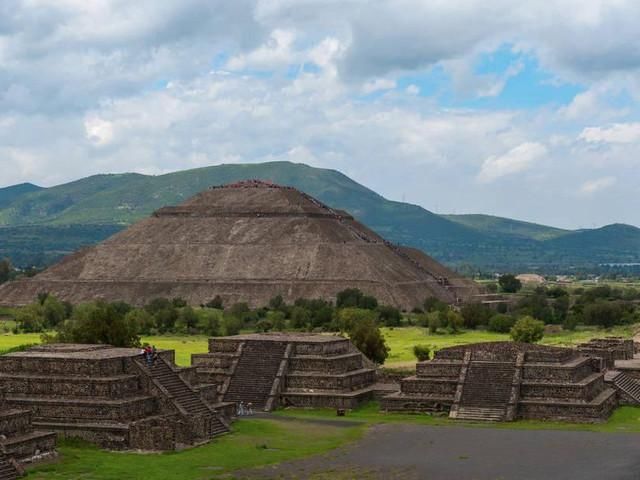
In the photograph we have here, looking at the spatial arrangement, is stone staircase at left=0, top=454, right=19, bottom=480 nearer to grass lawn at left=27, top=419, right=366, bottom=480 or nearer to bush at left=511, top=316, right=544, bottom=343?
grass lawn at left=27, top=419, right=366, bottom=480

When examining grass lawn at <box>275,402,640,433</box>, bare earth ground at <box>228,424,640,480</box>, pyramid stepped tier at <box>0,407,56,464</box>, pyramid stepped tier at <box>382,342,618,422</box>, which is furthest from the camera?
pyramid stepped tier at <box>382,342,618,422</box>

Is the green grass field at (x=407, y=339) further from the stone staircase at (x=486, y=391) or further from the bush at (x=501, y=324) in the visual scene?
the stone staircase at (x=486, y=391)

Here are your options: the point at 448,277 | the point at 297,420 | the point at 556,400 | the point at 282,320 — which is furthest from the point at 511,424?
the point at 448,277

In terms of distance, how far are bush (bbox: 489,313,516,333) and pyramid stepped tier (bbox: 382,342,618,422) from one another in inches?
1808

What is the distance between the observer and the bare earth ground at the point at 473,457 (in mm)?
38219

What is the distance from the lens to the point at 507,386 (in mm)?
53656

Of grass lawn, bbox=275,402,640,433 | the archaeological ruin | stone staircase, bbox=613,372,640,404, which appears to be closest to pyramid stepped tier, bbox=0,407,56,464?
grass lawn, bbox=275,402,640,433

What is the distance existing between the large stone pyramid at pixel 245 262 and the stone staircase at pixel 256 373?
266ft

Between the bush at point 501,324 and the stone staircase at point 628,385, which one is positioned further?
the bush at point 501,324

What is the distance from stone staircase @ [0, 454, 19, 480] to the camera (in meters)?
36.3

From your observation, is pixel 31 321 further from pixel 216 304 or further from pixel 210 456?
pixel 210 456

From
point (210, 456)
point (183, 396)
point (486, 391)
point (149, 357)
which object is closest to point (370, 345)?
point (486, 391)

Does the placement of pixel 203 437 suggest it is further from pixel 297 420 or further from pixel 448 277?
pixel 448 277

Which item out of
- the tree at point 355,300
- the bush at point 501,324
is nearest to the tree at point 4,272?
the tree at point 355,300
